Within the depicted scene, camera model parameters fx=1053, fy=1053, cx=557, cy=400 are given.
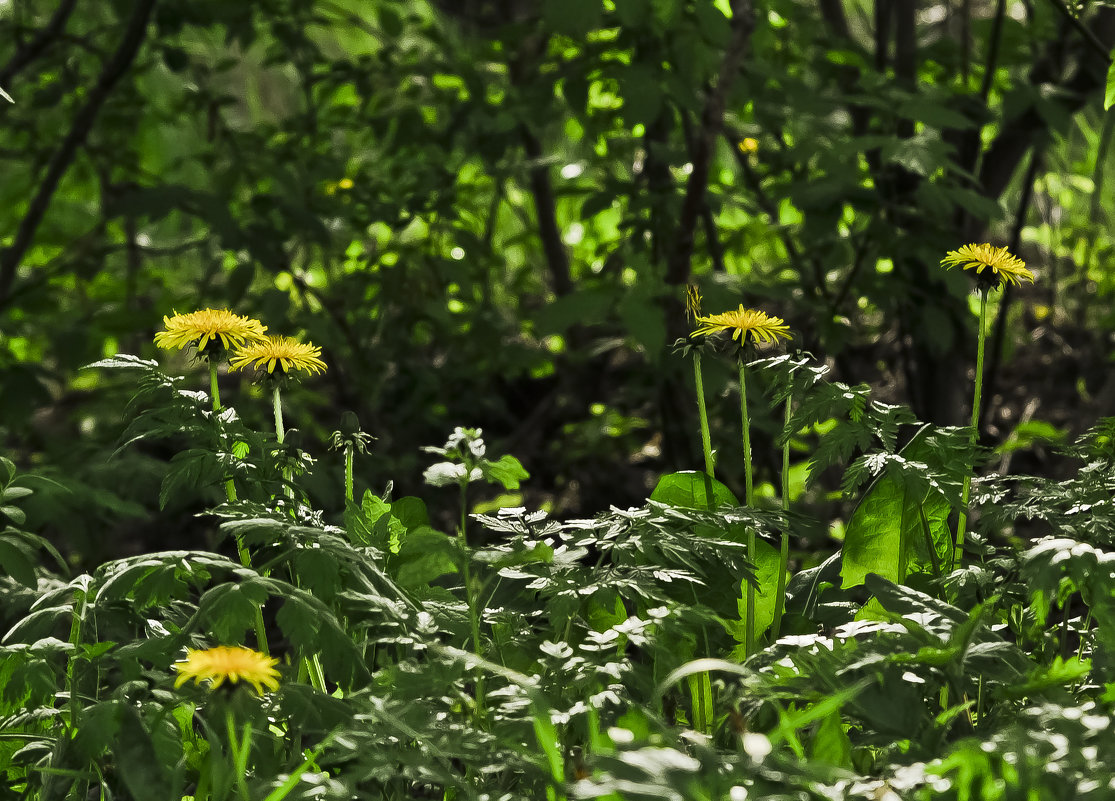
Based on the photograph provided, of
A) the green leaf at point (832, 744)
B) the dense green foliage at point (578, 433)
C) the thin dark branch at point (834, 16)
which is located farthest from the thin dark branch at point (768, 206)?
the green leaf at point (832, 744)

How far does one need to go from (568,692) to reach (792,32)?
237 centimetres

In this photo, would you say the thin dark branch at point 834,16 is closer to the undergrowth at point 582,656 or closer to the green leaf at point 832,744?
the undergrowth at point 582,656

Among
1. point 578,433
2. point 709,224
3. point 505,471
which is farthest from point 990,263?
point 578,433

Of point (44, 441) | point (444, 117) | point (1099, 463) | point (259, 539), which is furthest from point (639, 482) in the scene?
point (259, 539)

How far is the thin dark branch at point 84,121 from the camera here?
220cm

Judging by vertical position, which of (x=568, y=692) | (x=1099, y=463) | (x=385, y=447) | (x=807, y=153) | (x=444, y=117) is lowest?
(x=385, y=447)

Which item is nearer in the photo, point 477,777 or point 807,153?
point 477,777

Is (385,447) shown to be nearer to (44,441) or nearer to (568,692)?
(44,441)

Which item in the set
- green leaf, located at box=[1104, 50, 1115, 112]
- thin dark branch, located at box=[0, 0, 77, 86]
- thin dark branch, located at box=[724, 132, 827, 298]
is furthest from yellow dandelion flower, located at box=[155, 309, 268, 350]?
thin dark branch, located at box=[0, 0, 77, 86]

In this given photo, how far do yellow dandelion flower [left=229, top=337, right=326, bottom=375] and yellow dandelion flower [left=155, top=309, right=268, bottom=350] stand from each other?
17mm

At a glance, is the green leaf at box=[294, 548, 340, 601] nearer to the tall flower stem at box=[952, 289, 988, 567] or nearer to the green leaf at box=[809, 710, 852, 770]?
the green leaf at box=[809, 710, 852, 770]

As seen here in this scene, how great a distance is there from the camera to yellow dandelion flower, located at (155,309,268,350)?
96cm

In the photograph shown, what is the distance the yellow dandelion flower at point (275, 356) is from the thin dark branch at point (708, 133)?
1139 millimetres

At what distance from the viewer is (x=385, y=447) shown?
2545 mm
